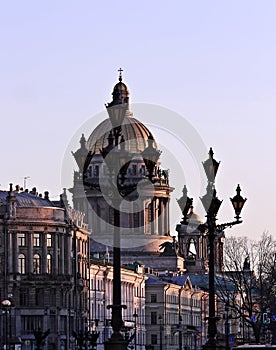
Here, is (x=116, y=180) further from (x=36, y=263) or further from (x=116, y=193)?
(x=36, y=263)

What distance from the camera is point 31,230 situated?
158375 mm

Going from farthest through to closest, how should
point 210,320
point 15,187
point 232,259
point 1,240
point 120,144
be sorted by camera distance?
point 15,187, point 1,240, point 232,259, point 210,320, point 120,144

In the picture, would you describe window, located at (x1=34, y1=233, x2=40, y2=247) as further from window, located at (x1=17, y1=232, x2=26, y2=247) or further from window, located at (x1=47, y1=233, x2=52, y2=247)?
window, located at (x1=17, y1=232, x2=26, y2=247)

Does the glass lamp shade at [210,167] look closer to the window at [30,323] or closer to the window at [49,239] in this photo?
the window at [30,323]

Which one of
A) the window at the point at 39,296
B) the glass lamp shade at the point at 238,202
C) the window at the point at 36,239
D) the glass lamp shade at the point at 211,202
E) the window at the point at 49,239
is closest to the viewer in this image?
the glass lamp shade at the point at 238,202

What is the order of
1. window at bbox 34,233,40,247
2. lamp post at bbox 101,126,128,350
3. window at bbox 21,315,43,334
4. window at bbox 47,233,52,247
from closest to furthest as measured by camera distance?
1. lamp post at bbox 101,126,128,350
2. window at bbox 21,315,43,334
3. window at bbox 34,233,40,247
4. window at bbox 47,233,52,247

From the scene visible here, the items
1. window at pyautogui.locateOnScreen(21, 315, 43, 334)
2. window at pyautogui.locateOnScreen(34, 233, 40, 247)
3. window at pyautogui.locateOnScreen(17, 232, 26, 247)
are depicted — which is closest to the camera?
window at pyautogui.locateOnScreen(21, 315, 43, 334)

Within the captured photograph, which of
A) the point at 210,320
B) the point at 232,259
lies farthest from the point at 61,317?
the point at 210,320

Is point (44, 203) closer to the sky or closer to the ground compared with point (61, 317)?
closer to the sky

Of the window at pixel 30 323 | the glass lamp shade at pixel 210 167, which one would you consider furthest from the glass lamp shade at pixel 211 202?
the window at pixel 30 323

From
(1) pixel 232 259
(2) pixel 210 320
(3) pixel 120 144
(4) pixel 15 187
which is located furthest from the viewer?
(4) pixel 15 187

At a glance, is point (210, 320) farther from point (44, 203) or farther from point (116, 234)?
point (44, 203)

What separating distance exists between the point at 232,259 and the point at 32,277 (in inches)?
1024

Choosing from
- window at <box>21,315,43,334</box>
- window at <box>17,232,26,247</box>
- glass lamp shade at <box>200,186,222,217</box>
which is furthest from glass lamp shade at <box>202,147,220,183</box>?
window at <box>17,232,26,247</box>
